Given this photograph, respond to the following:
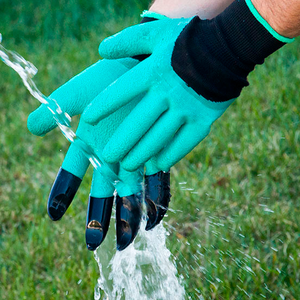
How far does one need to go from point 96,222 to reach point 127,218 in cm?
11

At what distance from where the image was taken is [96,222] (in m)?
1.54

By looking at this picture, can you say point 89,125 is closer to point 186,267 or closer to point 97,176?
point 97,176

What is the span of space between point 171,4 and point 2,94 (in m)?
2.53

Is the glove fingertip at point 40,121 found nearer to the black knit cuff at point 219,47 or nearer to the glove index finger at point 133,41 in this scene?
the glove index finger at point 133,41

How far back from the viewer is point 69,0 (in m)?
4.97

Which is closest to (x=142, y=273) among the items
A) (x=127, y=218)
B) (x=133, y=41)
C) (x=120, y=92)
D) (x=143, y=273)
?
(x=143, y=273)

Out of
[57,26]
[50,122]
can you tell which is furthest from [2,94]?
[50,122]

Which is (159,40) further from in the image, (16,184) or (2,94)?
(2,94)

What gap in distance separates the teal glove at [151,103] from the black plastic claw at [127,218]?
128mm

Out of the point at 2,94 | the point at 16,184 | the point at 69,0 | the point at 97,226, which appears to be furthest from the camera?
the point at 69,0

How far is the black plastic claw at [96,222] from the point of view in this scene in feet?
5.06

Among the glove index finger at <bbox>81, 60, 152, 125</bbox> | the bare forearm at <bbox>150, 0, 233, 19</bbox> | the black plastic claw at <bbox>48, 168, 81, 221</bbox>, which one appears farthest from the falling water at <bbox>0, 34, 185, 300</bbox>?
the bare forearm at <bbox>150, 0, 233, 19</bbox>

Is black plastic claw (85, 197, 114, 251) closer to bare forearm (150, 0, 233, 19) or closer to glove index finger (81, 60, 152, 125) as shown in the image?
glove index finger (81, 60, 152, 125)

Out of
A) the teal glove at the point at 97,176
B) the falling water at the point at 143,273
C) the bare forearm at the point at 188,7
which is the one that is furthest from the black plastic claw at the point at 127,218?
the bare forearm at the point at 188,7
